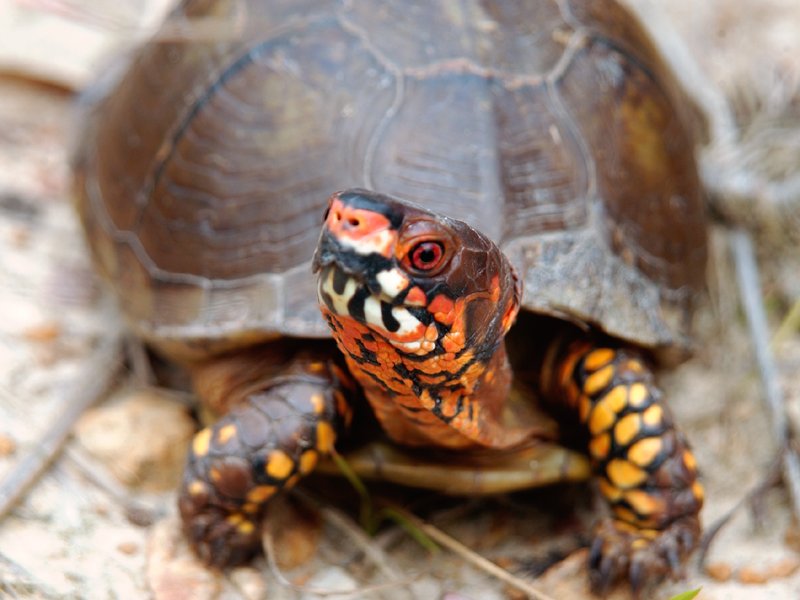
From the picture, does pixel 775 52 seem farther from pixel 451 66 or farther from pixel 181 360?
pixel 181 360

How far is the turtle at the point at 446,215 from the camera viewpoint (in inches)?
85.0

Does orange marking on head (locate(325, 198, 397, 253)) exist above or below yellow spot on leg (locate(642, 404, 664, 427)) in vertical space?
above

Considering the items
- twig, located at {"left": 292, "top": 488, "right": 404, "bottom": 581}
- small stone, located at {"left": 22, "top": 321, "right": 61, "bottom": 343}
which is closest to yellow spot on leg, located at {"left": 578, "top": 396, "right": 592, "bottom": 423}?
twig, located at {"left": 292, "top": 488, "right": 404, "bottom": 581}

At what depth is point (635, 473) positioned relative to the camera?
2188 millimetres

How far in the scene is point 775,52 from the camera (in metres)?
3.92

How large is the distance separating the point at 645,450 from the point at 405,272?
0.97 metres

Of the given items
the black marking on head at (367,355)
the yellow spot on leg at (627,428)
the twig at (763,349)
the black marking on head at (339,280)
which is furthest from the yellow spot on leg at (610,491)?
the black marking on head at (339,280)

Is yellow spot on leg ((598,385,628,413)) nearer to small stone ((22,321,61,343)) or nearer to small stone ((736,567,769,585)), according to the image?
small stone ((736,567,769,585))

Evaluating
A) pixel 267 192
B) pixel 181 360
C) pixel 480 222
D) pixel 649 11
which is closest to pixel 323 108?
pixel 267 192

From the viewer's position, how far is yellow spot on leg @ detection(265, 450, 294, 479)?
6.88 feet

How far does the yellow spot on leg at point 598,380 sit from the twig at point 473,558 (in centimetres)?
45

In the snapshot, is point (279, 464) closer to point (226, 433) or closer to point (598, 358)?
point (226, 433)

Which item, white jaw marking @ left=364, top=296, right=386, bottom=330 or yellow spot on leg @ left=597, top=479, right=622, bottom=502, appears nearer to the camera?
white jaw marking @ left=364, top=296, right=386, bottom=330

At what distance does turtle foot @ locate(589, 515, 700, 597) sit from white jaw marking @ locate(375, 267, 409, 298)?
1.04 m
